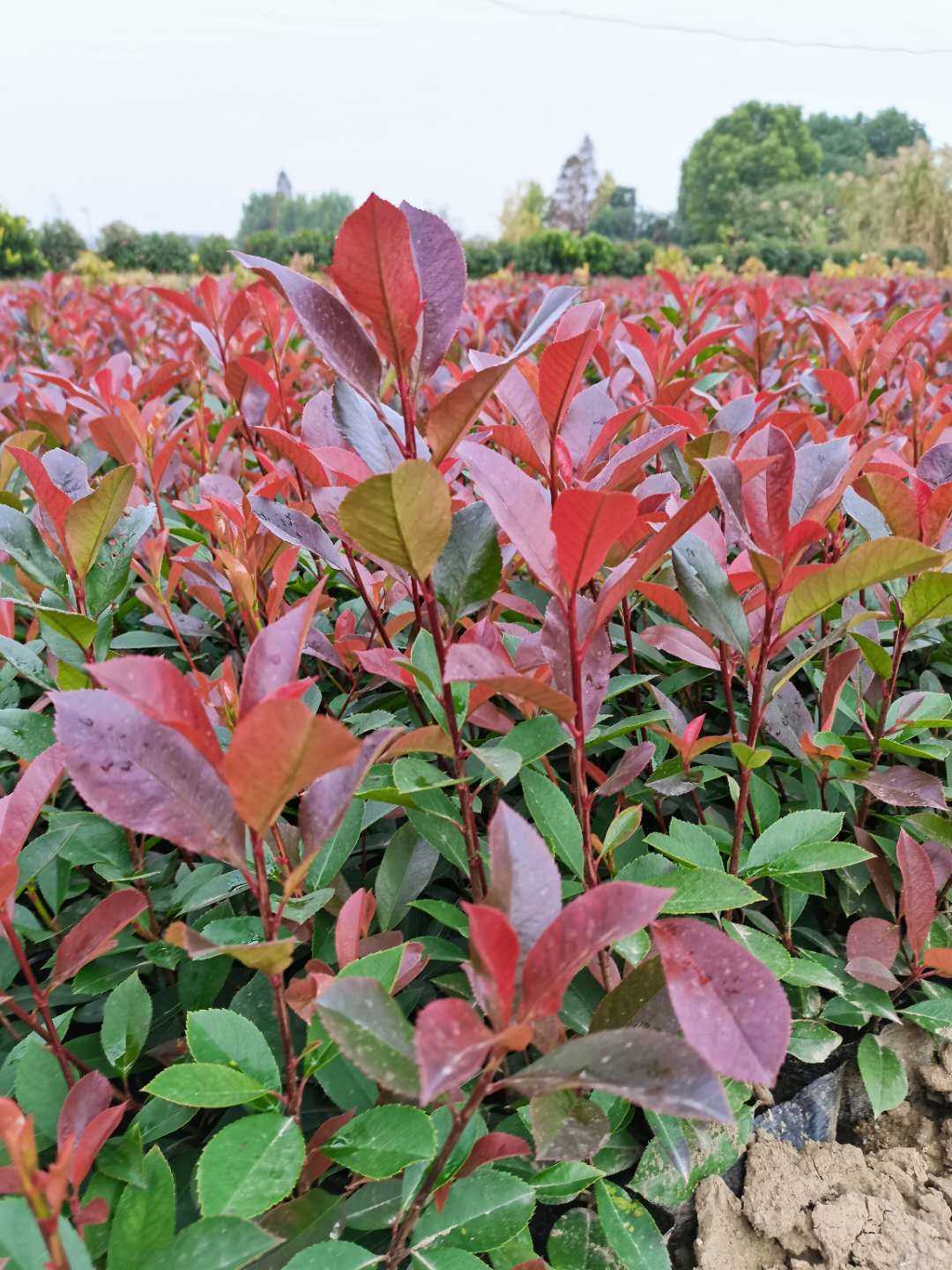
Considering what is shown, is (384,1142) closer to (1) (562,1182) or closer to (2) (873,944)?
(1) (562,1182)

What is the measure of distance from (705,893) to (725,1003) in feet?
0.75

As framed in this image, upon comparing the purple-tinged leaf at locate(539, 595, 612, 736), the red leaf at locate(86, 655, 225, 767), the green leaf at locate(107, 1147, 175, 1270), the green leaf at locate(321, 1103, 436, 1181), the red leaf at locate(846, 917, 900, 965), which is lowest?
the red leaf at locate(846, 917, 900, 965)

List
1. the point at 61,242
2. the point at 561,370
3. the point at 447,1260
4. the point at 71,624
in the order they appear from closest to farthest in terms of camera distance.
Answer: the point at 447,1260
the point at 561,370
the point at 71,624
the point at 61,242

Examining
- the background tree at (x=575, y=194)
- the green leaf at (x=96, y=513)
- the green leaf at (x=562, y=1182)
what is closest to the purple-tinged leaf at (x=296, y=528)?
the green leaf at (x=96, y=513)

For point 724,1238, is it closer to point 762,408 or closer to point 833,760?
point 833,760

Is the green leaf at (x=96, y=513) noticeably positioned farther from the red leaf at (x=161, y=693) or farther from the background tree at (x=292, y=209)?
the background tree at (x=292, y=209)

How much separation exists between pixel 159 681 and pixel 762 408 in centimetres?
149

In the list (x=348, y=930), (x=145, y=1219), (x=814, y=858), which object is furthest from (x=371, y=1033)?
(x=814, y=858)

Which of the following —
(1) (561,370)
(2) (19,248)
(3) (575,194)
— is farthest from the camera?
(3) (575,194)

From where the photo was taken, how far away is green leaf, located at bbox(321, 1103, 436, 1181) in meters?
0.72

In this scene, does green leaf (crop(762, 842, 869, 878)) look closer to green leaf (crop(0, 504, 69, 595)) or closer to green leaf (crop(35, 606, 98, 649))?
green leaf (crop(35, 606, 98, 649))

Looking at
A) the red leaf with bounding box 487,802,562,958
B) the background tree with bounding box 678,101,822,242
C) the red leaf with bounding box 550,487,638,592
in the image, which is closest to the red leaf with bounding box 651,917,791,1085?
the red leaf with bounding box 487,802,562,958

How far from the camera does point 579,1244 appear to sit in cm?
97

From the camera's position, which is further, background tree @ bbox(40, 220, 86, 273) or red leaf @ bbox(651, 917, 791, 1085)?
background tree @ bbox(40, 220, 86, 273)
